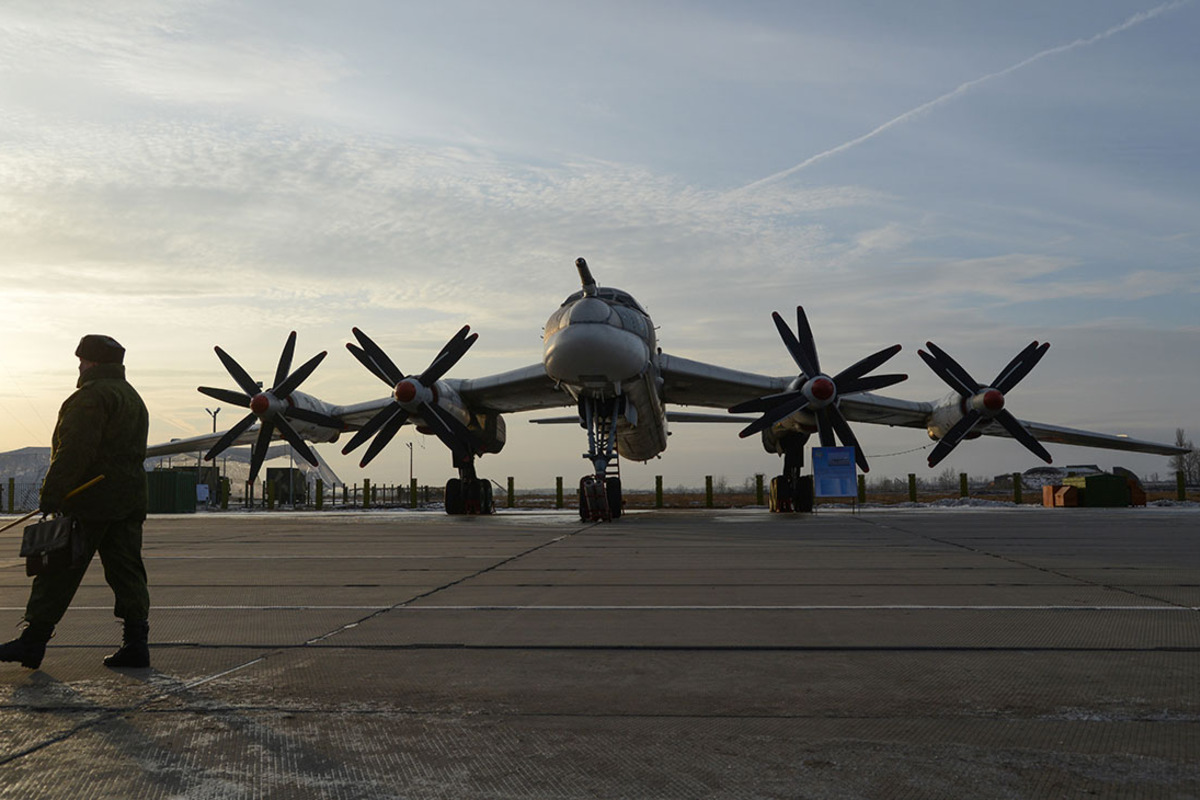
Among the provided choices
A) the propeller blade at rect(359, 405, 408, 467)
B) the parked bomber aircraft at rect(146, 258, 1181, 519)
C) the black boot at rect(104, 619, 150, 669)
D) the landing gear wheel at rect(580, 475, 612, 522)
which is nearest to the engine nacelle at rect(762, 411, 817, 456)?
the parked bomber aircraft at rect(146, 258, 1181, 519)

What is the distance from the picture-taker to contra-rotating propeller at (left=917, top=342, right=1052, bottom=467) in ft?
77.0

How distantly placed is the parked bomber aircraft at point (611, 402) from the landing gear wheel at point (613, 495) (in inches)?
1.2

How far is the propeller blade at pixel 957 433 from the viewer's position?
23688 mm

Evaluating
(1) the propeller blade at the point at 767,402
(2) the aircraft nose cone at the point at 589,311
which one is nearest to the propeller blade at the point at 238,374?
(2) the aircraft nose cone at the point at 589,311

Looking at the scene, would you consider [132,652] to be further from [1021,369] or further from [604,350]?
[1021,369]

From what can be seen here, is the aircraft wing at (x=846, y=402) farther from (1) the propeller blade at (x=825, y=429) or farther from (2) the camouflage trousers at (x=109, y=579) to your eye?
(2) the camouflage trousers at (x=109, y=579)

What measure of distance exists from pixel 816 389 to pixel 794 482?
455 centimetres

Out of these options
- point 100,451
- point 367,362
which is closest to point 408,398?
point 367,362

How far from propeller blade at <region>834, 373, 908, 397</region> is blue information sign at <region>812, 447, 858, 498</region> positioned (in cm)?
165

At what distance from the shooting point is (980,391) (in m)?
23.7

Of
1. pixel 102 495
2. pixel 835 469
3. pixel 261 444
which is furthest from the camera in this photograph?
pixel 261 444

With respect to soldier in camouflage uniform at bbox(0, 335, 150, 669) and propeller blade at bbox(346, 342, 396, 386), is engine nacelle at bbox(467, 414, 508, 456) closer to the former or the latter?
propeller blade at bbox(346, 342, 396, 386)

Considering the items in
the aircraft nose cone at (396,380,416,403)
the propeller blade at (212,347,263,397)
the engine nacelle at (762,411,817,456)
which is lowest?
the engine nacelle at (762,411,817,456)

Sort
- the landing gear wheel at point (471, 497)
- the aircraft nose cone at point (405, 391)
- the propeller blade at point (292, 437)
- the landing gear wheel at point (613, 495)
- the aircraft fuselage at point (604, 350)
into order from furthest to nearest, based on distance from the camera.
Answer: the landing gear wheel at point (471, 497)
the propeller blade at point (292, 437)
the aircraft nose cone at point (405, 391)
the landing gear wheel at point (613, 495)
the aircraft fuselage at point (604, 350)
